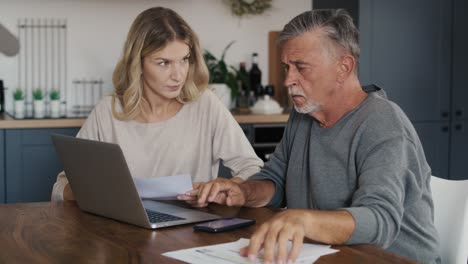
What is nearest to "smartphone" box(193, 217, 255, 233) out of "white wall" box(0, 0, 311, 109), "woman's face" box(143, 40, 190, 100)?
"woman's face" box(143, 40, 190, 100)

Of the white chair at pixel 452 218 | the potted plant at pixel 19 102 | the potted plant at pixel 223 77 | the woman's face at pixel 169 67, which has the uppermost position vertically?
the woman's face at pixel 169 67

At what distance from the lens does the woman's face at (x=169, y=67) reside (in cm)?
274

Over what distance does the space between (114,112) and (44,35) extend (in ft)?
7.06

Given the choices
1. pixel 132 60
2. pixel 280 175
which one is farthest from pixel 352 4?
pixel 280 175

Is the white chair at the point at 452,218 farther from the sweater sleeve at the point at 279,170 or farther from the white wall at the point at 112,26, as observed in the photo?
the white wall at the point at 112,26

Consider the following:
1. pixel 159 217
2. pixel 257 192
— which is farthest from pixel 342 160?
pixel 159 217

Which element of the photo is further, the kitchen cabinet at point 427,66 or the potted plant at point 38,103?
the kitchen cabinet at point 427,66

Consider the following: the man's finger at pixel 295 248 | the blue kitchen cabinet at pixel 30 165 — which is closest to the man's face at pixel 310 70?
the man's finger at pixel 295 248

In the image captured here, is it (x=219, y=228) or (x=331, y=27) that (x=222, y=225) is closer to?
(x=219, y=228)

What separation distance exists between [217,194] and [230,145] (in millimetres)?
558

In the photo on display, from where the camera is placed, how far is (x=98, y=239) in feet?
6.31

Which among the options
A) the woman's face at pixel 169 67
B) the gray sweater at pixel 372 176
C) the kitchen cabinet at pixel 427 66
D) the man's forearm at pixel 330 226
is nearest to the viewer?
the man's forearm at pixel 330 226

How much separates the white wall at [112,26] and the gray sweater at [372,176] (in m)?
2.75

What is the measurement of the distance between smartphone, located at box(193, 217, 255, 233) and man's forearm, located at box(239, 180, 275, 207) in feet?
0.88
